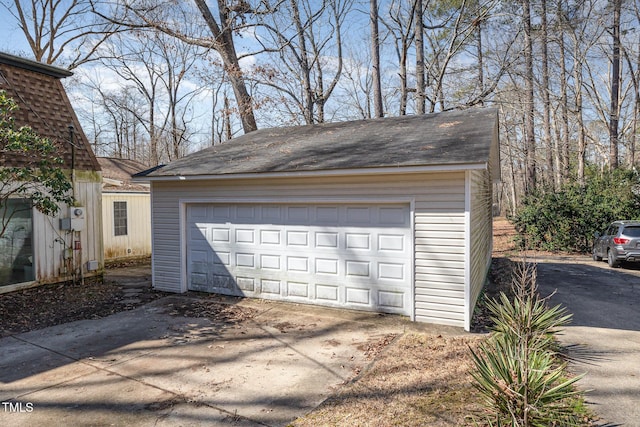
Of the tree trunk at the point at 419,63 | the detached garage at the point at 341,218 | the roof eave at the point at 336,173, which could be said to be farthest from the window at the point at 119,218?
the tree trunk at the point at 419,63

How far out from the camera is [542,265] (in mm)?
12828

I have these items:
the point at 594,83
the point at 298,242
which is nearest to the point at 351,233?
the point at 298,242

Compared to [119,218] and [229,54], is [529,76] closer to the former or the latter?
[229,54]

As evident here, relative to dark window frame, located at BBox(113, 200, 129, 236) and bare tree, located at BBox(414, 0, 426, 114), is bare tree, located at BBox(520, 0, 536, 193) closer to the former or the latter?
bare tree, located at BBox(414, 0, 426, 114)

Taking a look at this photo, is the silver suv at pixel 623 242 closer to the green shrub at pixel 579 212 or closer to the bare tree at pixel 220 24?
the green shrub at pixel 579 212

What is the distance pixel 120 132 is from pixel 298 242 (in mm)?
27880

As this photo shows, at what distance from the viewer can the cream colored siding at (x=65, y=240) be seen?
8.38 meters

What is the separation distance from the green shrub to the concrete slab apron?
12285mm

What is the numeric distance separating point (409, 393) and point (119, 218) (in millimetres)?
11952

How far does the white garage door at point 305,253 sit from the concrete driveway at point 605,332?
2.61m

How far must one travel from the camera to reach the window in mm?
12916

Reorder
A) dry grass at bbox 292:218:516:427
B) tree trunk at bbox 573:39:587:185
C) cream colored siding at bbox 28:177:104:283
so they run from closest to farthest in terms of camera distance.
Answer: dry grass at bbox 292:218:516:427
cream colored siding at bbox 28:177:104:283
tree trunk at bbox 573:39:587:185

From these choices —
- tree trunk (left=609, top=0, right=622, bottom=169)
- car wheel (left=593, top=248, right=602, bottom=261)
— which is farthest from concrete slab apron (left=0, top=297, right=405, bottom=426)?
tree trunk (left=609, top=0, right=622, bottom=169)

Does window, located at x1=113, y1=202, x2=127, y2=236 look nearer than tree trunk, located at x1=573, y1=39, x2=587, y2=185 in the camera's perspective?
Yes
